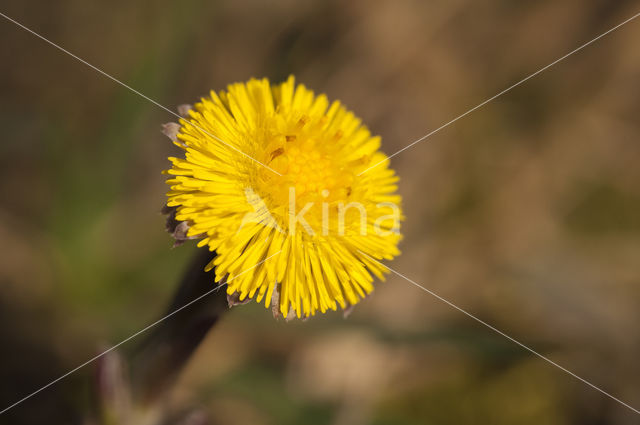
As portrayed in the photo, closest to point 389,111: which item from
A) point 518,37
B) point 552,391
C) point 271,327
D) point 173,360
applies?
point 518,37

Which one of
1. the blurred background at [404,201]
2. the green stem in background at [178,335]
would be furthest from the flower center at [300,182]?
the blurred background at [404,201]

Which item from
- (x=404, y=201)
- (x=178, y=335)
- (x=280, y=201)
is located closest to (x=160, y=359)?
(x=178, y=335)

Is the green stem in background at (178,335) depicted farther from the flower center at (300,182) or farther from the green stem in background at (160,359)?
the flower center at (300,182)

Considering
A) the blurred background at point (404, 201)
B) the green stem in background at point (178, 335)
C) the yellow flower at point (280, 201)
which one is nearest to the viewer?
the yellow flower at point (280, 201)

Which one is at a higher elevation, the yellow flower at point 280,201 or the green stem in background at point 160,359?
the yellow flower at point 280,201

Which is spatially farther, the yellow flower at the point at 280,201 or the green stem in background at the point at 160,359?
the green stem in background at the point at 160,359

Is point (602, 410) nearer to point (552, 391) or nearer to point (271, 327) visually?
point (552, 391)

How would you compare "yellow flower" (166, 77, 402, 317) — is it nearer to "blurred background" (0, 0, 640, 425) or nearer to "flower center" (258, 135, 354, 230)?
"flower center" (258, 135, 354, 230)

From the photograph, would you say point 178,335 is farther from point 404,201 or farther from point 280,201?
point 404,201
